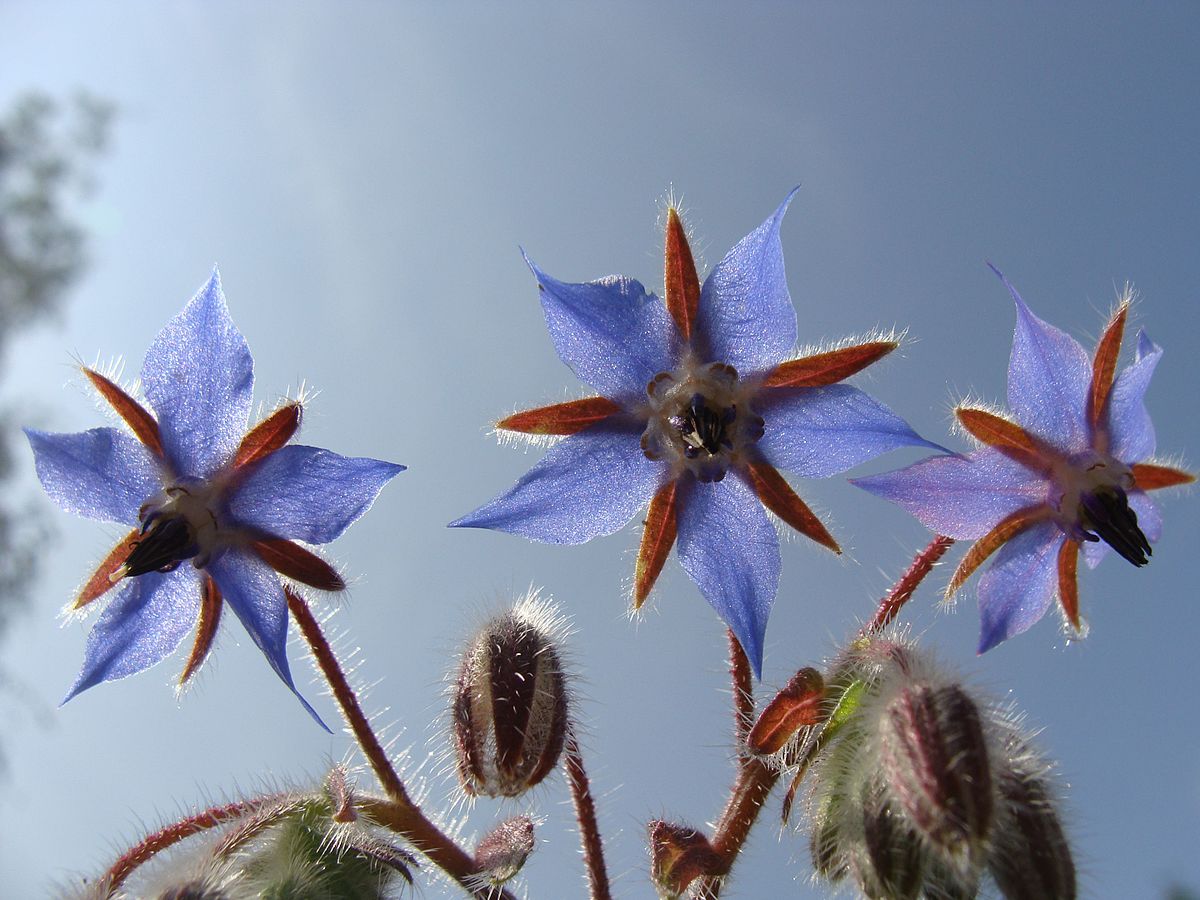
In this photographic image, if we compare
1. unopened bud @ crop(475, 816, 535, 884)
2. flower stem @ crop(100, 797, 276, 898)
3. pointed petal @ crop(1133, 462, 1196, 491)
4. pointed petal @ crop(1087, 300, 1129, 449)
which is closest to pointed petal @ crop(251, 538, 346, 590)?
flower stem @ crop(100, 797, 276, 898)

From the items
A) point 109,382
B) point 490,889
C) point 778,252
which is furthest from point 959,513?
point 109,382

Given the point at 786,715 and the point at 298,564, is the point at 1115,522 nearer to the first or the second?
the point at 786,715

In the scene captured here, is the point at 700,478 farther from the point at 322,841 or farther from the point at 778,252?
the point at 322,841

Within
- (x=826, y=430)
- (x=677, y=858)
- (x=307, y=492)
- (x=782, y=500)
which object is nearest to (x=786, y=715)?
(x=677, y=858)

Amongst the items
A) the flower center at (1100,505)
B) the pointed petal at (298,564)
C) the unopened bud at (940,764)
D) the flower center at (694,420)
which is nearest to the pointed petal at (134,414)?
the pointed petal at (298,564)

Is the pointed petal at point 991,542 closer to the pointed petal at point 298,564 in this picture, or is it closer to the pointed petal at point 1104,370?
the pointed petal at point 1104,370
